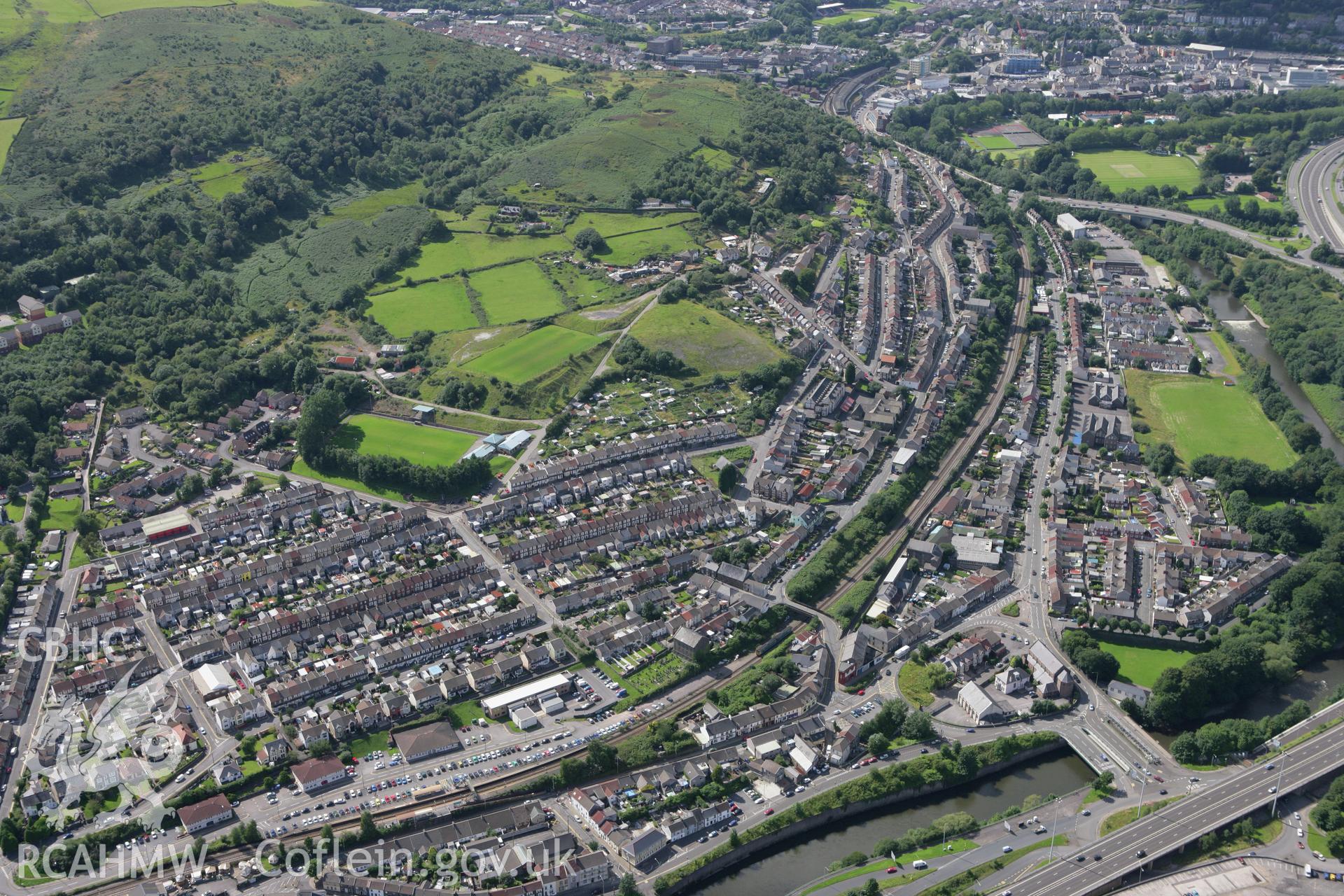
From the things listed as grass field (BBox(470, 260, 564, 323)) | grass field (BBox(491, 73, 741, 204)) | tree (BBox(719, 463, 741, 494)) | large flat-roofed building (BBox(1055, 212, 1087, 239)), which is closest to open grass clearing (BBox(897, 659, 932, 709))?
tree (BBox(719, 463, 741, 494))

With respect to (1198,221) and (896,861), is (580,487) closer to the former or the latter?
(896,861)

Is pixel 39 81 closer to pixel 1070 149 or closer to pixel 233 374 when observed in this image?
pixel 233 374

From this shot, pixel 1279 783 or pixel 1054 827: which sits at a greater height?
pixel 1279 783

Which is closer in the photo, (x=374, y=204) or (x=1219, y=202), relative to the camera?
(x=374, y=204)

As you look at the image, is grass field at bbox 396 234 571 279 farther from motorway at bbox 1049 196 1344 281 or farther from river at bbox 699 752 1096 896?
river at bbox 699 752 1096 896

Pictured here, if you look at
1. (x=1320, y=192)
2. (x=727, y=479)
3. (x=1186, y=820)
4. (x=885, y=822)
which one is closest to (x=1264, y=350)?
(x=1320, y=192)

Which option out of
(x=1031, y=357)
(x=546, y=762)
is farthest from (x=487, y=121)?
(x=546, y=762)

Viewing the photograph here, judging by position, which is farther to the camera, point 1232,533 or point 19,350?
point 19,350
